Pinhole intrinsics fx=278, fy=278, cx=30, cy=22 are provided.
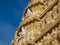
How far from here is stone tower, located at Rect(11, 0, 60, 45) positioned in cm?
2758

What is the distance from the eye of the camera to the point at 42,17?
109 feet

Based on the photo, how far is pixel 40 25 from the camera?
32656 mm

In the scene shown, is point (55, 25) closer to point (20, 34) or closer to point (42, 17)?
point (42, 17)

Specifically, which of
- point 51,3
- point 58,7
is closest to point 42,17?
point 51,3

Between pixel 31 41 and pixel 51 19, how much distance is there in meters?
3.22

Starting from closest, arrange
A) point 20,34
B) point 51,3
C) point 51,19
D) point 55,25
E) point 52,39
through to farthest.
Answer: point 52,39, point 55,25, point 51,19, point 51,3, point 20,34

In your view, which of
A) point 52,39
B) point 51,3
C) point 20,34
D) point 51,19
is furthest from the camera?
point 20,34

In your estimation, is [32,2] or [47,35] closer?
[47,35]

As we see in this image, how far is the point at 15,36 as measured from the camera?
36844mm

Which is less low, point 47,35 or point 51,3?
point 51,3

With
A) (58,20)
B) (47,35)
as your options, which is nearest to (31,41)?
(47,35)

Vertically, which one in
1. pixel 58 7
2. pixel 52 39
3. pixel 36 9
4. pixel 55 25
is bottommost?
pixel 52 39

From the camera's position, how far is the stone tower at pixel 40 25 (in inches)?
1086

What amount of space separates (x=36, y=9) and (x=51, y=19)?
271 inches
